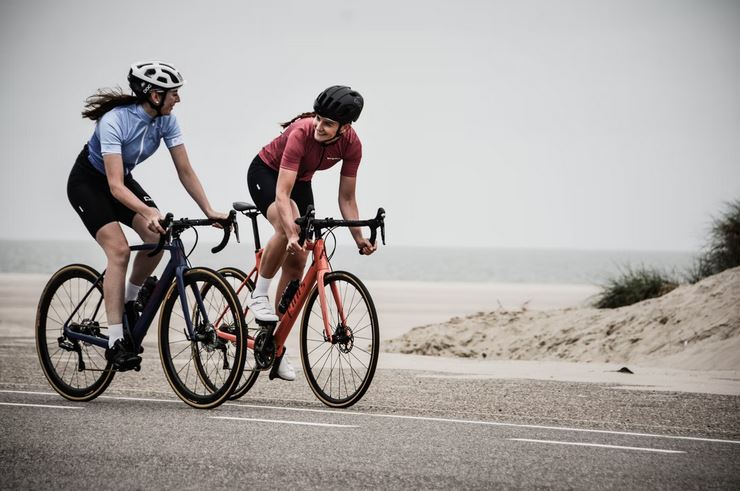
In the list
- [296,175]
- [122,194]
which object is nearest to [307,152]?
[296,175]

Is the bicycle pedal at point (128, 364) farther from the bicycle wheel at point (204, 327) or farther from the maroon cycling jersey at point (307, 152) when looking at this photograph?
the maroon cycling jersey at point (307, 152)

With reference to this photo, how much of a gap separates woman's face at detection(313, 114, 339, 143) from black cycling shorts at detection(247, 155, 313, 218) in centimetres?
67

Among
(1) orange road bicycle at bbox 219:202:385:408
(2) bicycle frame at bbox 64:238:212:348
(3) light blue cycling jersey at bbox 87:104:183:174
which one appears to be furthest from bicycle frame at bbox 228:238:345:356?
(3) light blue cycling jersey at bbox 87:104:183:174

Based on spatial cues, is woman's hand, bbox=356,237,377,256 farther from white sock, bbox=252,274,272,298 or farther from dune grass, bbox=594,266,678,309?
dune grass, bbox=594,266,678,309

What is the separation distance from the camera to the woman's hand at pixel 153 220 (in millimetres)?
7379

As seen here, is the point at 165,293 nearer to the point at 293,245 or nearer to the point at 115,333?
the point at 115,333

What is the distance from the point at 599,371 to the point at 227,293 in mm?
6340

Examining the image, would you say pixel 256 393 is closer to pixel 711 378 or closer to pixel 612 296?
pixel 711 378

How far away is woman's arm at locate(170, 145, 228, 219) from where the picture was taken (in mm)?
8008

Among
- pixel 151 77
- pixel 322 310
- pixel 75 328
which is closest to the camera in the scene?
pixel 322 310

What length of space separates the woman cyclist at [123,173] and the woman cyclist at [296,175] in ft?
1.66

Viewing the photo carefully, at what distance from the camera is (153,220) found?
291 inches

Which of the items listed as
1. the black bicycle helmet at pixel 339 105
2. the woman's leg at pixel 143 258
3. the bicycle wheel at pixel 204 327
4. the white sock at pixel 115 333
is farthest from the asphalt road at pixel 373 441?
the black bicycle helmet at pixel 339 105

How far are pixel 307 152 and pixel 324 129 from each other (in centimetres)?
32
